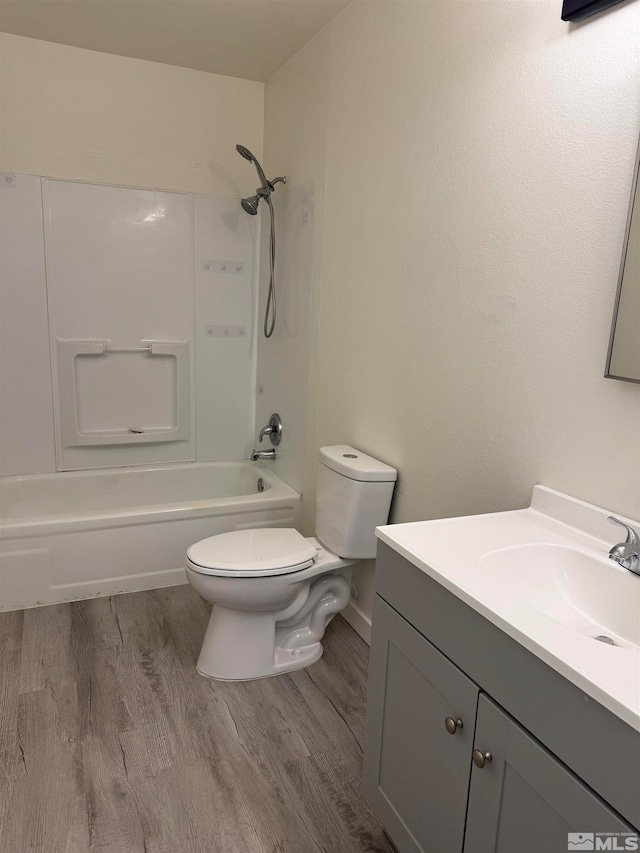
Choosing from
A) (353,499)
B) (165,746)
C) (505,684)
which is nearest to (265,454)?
(353,499)

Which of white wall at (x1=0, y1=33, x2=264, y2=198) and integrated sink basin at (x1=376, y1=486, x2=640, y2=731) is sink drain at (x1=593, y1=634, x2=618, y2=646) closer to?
integrated sink basin at (x1=376, y1=486, x2=640, y2=731)

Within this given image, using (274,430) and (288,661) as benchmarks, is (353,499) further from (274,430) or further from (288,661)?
(274,430)

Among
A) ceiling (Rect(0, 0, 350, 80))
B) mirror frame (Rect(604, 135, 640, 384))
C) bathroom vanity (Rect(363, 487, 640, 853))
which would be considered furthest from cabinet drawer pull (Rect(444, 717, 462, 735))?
ceiling (Rect(0, 0, 350, 80))

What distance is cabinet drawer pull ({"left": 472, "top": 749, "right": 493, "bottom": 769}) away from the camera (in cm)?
105

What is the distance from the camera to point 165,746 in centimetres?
183

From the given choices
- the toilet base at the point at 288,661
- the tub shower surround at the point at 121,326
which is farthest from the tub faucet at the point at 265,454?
the toilet base at the point at 288,661

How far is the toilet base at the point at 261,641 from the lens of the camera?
216 cm

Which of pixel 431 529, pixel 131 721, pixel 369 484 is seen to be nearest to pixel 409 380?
pixel 369 484

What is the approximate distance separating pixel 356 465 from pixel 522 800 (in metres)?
1.29

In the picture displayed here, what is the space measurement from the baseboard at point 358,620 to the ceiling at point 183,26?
7.80 feet

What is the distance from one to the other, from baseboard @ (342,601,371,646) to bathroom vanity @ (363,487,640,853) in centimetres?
91

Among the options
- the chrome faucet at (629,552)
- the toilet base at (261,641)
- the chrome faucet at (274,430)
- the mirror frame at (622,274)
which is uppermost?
the mirror frame at (622,274)

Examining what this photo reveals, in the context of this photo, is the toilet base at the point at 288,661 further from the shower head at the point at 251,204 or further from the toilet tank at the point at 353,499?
the shower head at the point at 251,204

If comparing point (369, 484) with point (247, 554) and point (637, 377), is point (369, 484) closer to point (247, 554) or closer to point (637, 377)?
point (247, 554)
